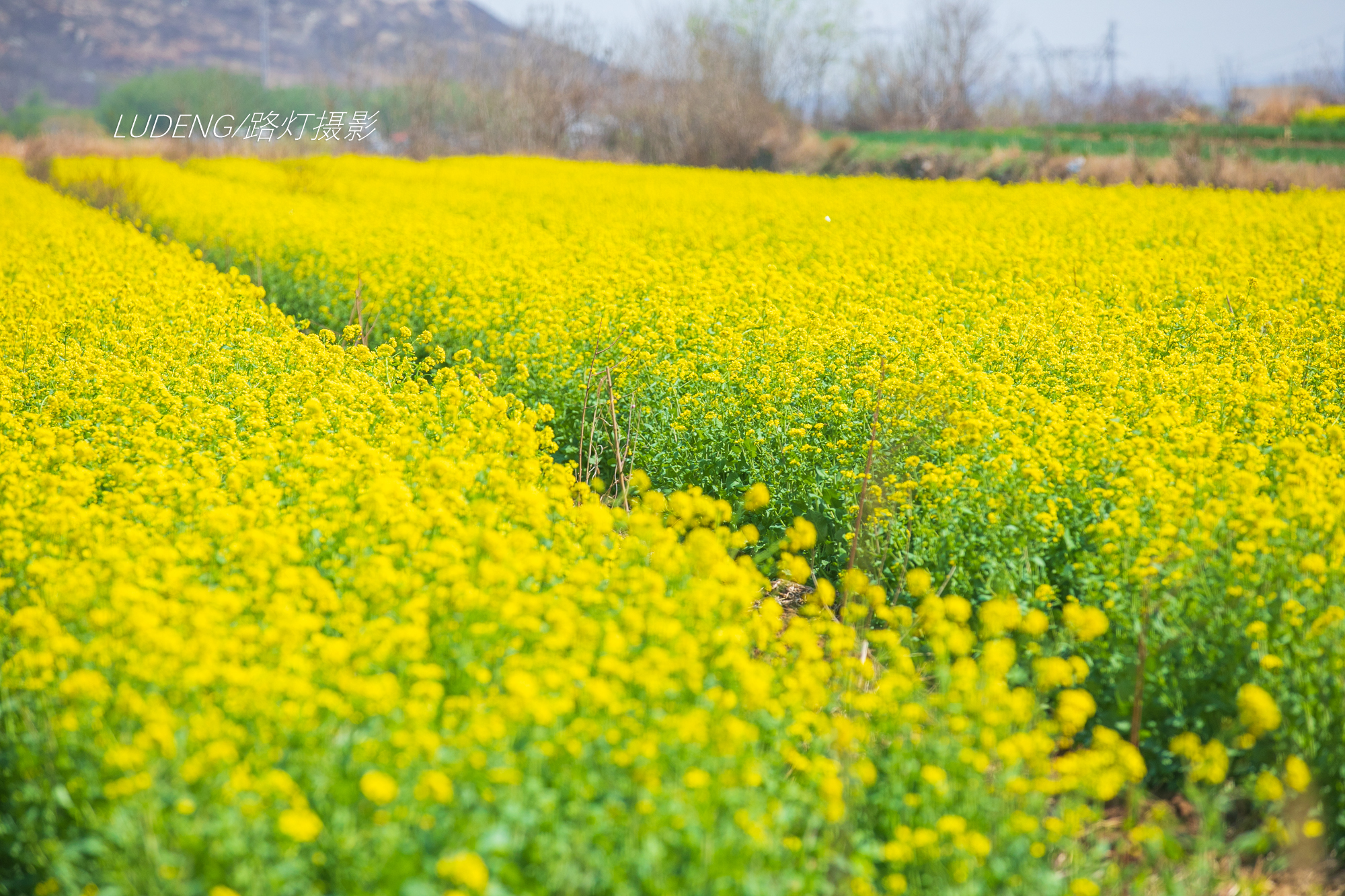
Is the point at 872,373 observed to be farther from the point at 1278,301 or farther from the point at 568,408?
the point at 1278,301

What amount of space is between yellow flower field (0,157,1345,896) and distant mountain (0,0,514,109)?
98501 millimetres

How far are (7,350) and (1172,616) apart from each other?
7955 millimetres

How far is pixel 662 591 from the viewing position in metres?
3.60

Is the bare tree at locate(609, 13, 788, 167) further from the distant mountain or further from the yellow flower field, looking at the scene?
the distant mountain

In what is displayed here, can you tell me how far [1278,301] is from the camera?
30.9 feet

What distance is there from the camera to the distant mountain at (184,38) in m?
111

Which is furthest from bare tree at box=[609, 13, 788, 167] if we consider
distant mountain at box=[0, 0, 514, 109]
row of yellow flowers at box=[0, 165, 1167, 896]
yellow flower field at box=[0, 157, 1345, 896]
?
distant mountain at box=[0, 0, 514, 109]

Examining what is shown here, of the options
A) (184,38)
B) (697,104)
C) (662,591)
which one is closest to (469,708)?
(662,591)

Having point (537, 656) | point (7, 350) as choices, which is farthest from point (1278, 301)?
point (7, 350)

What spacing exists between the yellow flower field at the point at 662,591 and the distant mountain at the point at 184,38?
98.5 metres

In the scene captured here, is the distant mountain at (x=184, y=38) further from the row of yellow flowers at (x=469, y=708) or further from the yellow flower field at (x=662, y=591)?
the row of yellow flowers at (x=469, y=708)

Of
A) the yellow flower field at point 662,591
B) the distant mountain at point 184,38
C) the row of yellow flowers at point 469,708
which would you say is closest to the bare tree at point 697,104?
the yellow flower field at point 662,591

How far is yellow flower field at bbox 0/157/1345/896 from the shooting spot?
287 cm

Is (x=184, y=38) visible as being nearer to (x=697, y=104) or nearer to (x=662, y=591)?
(x=697, y=104)
